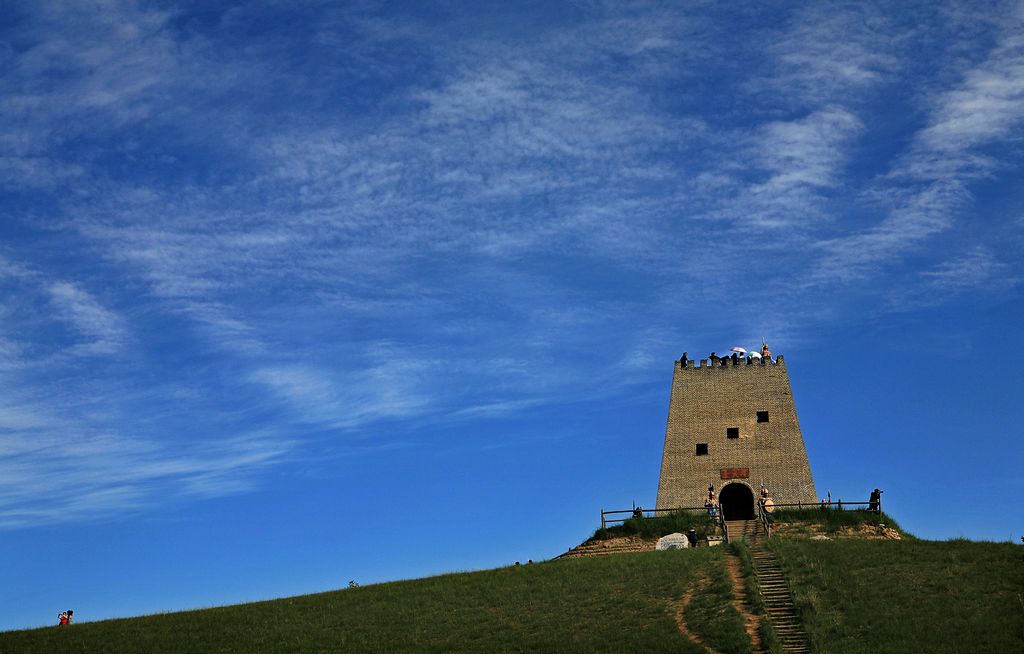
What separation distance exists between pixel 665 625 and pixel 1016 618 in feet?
40.9

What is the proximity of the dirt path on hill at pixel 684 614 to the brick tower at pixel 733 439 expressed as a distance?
17.6 metres

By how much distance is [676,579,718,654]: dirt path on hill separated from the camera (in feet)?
135

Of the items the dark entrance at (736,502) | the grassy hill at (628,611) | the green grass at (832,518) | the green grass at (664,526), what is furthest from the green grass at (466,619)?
the dark entrance at (736,502)

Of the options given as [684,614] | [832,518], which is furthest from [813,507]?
[684,614]

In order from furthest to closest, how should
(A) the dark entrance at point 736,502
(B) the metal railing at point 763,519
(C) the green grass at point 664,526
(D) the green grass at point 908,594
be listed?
1. (A) the dark entrance at point 736,502
2. (C) the green grass at point 664,526
3. (B) the metal railing at point 763,519
4. (D) the green grass at point 908,594

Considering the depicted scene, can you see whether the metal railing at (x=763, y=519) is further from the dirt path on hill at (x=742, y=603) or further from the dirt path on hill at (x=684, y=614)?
the dirt path on hill at (x=684, y=614)

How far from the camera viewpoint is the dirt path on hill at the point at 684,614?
135ft

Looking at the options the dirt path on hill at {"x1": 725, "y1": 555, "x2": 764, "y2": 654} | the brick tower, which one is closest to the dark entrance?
the brick tower

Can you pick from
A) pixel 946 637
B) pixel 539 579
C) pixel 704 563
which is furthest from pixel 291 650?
pixel 946 637

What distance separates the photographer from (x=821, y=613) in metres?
43.3

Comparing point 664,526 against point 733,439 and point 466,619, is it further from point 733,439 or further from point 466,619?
point 466,619

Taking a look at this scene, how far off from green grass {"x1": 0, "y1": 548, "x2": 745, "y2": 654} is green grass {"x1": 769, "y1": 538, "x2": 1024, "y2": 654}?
12.5 feet

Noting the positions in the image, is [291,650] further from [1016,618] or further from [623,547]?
[1016,618]

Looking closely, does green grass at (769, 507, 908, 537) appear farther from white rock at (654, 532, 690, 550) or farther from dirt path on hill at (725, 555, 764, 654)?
dirt path on hill at (725, 555, 764, 654)
